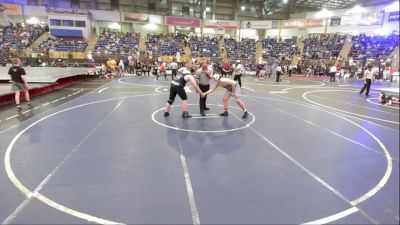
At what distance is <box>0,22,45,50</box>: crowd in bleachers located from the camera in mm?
31844

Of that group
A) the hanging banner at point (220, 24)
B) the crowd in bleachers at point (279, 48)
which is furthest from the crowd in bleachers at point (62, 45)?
the crowd in bleachers at point (279, 48)

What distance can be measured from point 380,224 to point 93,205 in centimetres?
365

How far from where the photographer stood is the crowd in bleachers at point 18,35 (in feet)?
104

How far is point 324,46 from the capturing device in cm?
3656

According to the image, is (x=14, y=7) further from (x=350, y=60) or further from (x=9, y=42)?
(x=350, y=60)

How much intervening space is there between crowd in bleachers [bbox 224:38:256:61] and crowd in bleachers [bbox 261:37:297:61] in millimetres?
1720

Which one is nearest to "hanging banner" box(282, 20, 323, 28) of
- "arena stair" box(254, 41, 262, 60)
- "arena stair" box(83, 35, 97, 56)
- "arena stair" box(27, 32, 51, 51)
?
"arena stair" box(254, 41, 262, 60)

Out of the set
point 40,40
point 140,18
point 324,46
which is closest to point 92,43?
point 40,40

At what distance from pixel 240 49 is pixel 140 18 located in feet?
48.2

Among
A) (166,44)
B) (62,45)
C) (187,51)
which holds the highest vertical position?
(166,44)

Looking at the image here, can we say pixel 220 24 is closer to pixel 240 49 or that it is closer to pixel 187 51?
pixel 240 49

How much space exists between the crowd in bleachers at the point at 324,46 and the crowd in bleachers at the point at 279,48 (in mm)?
1807

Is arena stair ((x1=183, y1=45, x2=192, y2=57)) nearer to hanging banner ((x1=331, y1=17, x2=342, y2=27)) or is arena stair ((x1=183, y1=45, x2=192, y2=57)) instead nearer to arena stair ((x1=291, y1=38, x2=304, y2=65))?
arena stair ((x1=291, y1=38, x2=304, y2=65))

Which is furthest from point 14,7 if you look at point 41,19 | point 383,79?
point 383,79
